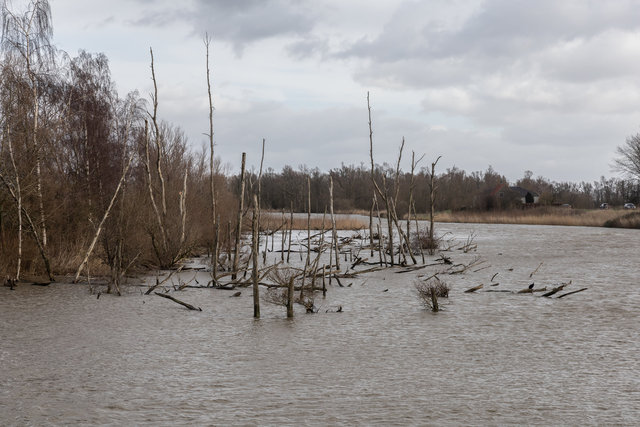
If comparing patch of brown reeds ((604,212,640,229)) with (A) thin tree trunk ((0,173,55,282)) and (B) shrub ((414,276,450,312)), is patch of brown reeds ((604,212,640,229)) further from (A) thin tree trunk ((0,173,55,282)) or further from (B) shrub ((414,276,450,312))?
(A) thin tree trunk ((0,173,55,282))

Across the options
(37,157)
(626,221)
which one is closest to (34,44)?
(37,157)

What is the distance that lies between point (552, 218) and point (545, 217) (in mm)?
803

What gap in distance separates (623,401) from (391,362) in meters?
2.83

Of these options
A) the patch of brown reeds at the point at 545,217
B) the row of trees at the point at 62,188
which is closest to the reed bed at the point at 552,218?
the patch of brown reeds at the point at 545,217

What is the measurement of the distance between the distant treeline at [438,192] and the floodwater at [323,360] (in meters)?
36.7

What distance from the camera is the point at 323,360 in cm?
841

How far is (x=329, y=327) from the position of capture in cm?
1073

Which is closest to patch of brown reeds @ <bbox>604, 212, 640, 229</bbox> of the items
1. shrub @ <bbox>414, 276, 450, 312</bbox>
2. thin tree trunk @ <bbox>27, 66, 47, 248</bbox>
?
shrub @ <bbox>414, 276, 450, 312</bbox>

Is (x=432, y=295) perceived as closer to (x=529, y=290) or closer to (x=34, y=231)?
(x=529, y=290)

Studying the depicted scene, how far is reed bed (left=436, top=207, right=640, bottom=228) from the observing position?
150 ft

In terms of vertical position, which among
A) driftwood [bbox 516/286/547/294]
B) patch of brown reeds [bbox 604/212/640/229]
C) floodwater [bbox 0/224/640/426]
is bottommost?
floodwater [bbox 0/224/640/426]

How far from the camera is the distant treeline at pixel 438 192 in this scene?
68875 mm

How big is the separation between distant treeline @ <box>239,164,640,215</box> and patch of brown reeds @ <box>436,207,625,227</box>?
5388mm

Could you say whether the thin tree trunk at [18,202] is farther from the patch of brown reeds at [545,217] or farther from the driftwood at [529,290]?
the patch of brown reeds at [545,217]
